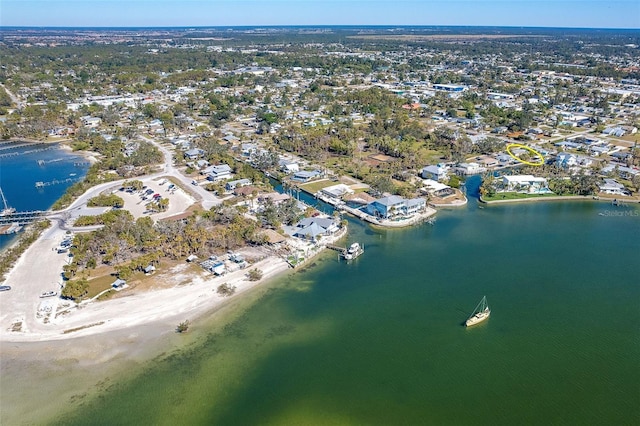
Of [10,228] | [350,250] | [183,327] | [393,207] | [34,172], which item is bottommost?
[34,172]

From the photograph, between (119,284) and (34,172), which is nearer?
(119,284)

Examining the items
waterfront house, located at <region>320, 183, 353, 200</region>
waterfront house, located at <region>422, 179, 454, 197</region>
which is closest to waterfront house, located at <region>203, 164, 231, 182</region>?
waterfront house, located at <region>320, 183, 353, 200</region>

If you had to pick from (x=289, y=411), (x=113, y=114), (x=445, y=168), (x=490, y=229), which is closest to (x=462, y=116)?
(x=445, y=168)

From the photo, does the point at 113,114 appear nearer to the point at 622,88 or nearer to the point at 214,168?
the point at 214,168

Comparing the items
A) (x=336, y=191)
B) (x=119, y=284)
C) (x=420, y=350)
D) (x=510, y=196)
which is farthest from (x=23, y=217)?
(x=510, y=196)

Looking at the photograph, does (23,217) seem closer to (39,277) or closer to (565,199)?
(39,277)

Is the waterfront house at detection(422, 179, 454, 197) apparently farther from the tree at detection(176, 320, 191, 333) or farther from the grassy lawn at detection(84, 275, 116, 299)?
the grassy lawn at detection(84, 275, 116, 299)
